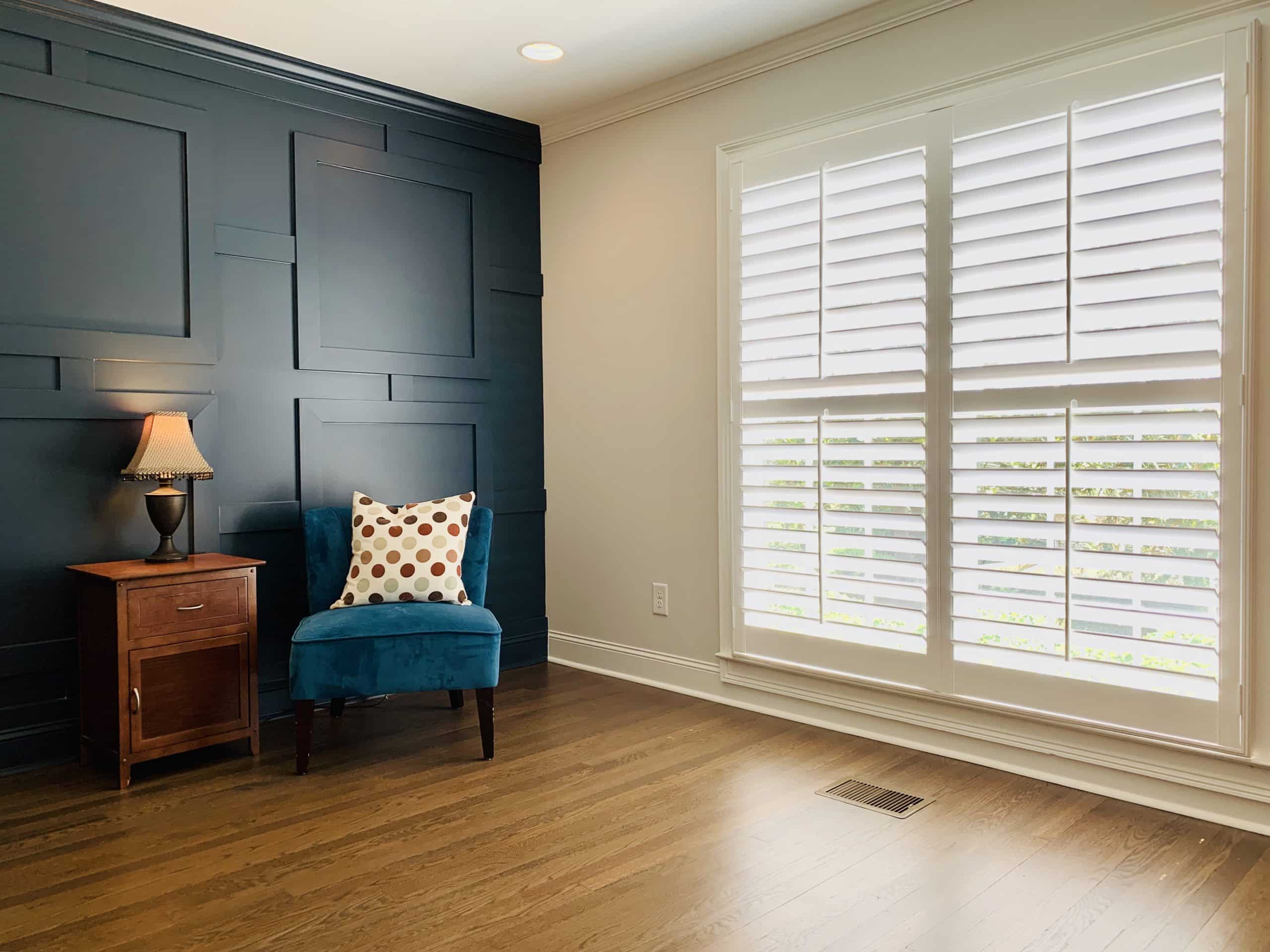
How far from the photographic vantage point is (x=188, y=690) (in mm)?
3010

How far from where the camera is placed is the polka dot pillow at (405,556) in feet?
11.0

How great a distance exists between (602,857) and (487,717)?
84 cm

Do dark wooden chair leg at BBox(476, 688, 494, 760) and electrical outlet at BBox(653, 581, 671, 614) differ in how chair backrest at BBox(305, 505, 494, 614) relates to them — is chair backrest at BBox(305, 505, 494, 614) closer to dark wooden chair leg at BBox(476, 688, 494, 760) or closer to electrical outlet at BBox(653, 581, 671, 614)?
dark wooden chair leg at BBox(476, 688, 494, 760)

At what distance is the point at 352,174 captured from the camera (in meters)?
3.88

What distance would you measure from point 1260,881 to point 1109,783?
21.8 inches

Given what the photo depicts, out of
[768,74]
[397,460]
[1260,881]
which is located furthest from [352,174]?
[1260,881]

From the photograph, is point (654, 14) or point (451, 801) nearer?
point (451, 801)

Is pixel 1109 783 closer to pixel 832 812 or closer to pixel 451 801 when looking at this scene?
pixel 832 812

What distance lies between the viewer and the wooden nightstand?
2869 millimetres

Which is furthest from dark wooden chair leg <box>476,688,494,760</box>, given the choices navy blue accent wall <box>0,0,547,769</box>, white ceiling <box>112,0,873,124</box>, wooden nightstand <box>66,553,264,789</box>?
white ceiling <box>112,0,873,124</box>

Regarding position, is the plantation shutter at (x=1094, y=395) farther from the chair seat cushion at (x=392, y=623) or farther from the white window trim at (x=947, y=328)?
the chair seat cushion at (x=392, y=623)

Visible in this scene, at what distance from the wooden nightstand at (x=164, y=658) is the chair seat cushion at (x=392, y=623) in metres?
0.25

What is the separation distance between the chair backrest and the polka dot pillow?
58mm

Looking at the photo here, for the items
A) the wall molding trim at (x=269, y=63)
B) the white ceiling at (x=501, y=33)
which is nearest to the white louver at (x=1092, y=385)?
the white ceiling at (x=501, y=33)
